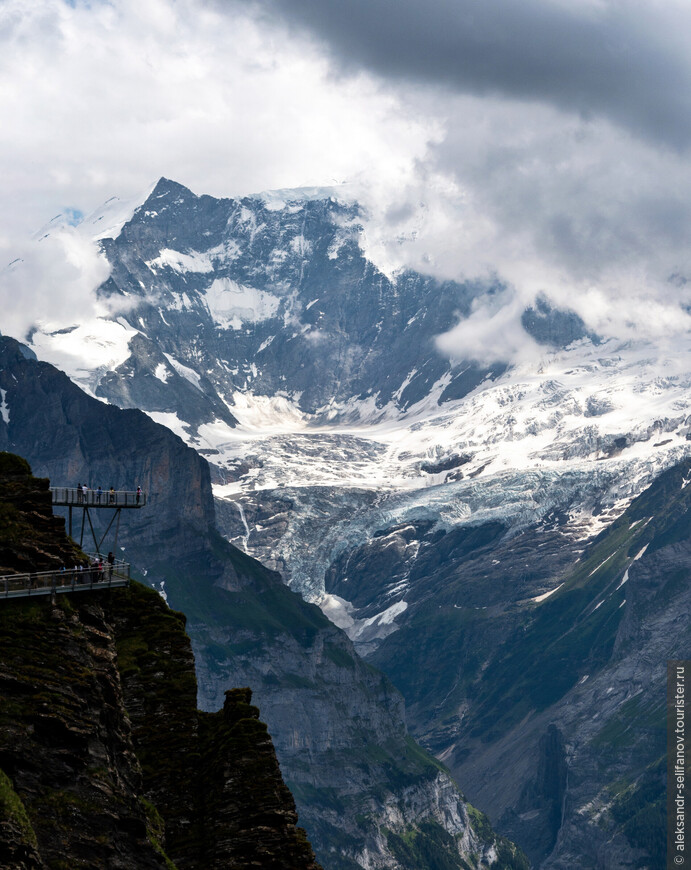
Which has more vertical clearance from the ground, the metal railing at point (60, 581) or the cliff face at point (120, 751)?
the metal railing at point (60, 581)

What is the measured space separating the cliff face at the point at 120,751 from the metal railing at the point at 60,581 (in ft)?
2.18

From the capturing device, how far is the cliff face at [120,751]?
71.7 m

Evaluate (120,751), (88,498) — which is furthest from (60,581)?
(88,498)

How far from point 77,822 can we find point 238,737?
24486 millimetres

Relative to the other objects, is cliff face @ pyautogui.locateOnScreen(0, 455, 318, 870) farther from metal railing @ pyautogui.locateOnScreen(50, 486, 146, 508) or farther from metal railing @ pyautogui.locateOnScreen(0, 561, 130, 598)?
metal railing @ pyautogui.locateOnScreen(50, 486, 146, 508)

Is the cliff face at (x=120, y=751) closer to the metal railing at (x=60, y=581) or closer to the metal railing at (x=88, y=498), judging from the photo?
the metal railing at (x=60, y=581)

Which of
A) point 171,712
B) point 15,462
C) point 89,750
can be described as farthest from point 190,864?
point 15,462

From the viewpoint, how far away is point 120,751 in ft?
261

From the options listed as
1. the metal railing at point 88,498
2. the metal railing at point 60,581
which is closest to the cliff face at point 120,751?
the metal railing at point 60,581

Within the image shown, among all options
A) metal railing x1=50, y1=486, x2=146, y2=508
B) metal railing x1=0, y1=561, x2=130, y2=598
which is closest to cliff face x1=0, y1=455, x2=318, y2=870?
metal railing x1=0, y1=561, x2=130, y2=598

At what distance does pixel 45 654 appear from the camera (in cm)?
7719

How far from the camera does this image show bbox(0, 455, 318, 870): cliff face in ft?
235

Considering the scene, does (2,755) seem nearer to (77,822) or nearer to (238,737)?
(77,822)

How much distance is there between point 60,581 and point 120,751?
9634 mm
